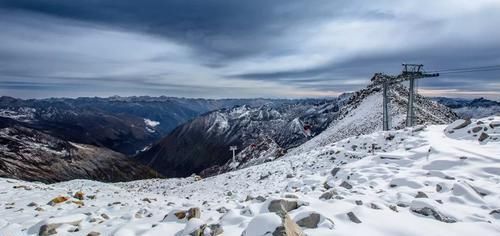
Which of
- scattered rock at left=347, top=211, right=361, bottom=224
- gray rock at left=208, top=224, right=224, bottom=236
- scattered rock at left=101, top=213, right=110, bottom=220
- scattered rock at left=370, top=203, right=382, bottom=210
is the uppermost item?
scattered rock at left=347, top=211, right=361, bottom=224

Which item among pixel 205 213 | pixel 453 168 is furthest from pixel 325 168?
pixel 205 213

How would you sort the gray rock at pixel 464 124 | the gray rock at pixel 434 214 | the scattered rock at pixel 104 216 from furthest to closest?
the gray rock at pixel 464 124 < the scattered rock at pixel 104 216 < the gray rock at pixel 434 214

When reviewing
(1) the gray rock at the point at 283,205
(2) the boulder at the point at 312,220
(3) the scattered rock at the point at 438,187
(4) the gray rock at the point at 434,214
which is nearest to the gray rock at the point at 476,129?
(3) the scattered rock at the point at 438,187

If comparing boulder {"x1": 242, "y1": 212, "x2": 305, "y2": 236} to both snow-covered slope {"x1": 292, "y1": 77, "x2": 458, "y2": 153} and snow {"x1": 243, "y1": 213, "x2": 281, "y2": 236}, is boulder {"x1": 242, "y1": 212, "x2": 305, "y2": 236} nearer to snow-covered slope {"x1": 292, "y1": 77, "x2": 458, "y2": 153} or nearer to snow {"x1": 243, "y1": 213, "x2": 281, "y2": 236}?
snow {"x1": 243, "y1": 213, "x2": 281, "y2": 236}

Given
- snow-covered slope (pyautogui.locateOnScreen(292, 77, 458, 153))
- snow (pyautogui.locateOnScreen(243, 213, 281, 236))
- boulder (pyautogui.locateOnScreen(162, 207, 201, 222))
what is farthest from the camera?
snow-covered slope (pyautogui.locateOnScreen(292, 77, 458, 153))

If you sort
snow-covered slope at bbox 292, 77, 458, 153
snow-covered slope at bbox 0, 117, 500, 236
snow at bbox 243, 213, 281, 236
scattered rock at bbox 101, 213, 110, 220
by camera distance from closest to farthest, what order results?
snow at bbox 243, 213, 281, 236 < snow-covered slope at bbox 0, 117, 500, 236 < scattered rock at bbox 101, 213, 110, 220 < snow-covered slope at bbox 292, 77, 458, 153

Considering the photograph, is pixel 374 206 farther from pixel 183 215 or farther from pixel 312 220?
pixel 183 215

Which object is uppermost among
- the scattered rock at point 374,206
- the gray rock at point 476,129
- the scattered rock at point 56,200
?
the gray rock at point 476,129

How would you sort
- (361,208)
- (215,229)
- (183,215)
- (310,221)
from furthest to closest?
(183,215)
(361,208)
(215,229)
(310,221)

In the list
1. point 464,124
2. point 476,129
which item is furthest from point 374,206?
point 464,124

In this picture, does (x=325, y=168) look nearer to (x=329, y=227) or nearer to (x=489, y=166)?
(x=489, y=166)

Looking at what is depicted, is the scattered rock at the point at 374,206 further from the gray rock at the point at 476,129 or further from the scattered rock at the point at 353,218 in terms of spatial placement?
the gray rock at the point at 476,129

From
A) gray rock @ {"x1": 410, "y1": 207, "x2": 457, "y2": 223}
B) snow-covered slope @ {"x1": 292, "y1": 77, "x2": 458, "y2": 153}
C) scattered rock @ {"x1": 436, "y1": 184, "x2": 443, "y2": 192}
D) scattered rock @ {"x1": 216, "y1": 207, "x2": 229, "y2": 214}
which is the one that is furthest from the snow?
snow-covered slope @ {"x1": 292, "y1": 77, "x2": 458, "y2": 153}

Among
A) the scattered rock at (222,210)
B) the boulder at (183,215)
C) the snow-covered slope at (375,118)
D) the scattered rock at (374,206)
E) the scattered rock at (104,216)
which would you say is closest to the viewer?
the scattered rock at (374,206)
